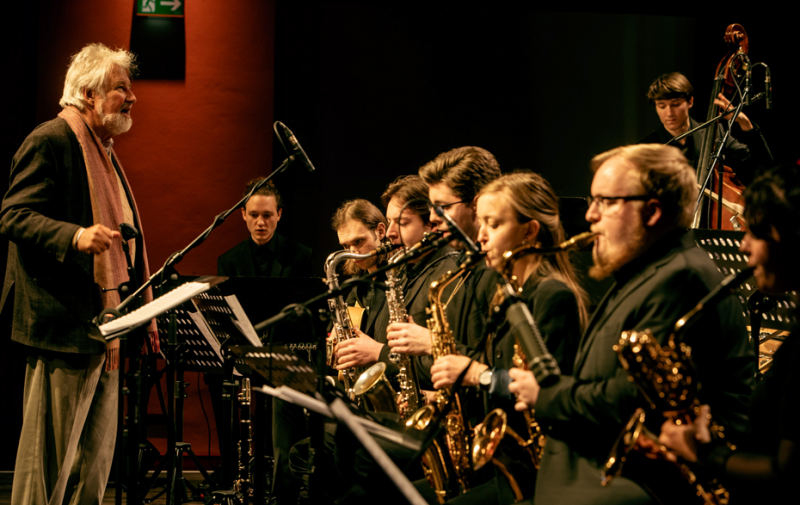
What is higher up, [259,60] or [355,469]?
[259,60]

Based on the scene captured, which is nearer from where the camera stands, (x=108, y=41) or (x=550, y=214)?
(x=550, y=214)

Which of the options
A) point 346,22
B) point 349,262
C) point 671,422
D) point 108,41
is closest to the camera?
point 671,422

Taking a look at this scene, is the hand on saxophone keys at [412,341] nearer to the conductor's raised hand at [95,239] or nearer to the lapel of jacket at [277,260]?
the conductor's raised hand at [95,239]

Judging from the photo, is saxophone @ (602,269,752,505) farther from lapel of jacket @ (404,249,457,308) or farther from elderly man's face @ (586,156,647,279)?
lapel of jacket @ (404,249,457,308)

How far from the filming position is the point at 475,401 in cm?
253

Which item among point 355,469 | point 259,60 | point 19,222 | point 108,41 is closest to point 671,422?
point 355,469

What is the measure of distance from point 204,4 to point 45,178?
2524mm

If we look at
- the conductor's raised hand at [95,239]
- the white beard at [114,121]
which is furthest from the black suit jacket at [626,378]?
the white beard at [114,121]

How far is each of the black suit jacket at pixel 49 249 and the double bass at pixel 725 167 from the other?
3.15 metres

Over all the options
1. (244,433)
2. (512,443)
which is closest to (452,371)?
(512,443)

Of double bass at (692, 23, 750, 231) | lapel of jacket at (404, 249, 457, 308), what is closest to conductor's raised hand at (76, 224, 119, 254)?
lapel of jacket at (404, 249, 457, 308)

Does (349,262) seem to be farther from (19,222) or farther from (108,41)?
(108,41)

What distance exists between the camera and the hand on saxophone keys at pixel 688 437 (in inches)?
56.2

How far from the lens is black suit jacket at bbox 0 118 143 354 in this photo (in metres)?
2.89
